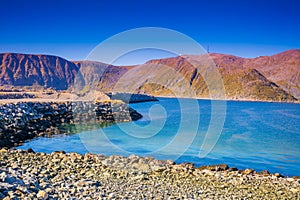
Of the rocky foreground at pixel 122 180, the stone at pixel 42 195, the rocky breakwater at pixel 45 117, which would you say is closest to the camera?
the stone at pixel 42 195

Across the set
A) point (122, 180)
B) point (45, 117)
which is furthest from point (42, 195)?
point (45, 117)

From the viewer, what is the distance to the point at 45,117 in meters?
31.2

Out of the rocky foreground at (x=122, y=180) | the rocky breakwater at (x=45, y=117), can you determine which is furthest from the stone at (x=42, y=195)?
the rocky breakwater at (x=45, y=117)

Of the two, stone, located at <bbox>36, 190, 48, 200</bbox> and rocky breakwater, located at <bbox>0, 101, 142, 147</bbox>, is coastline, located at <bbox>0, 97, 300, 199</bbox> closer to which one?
stone, located at <bbox>36, 190, 48, 200</bbox>

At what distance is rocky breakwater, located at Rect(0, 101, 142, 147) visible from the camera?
23.1 metres

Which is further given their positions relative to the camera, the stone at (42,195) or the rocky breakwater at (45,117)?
the rocky breakwater at (45,117)

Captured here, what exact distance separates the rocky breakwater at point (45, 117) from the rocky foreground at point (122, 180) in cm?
915

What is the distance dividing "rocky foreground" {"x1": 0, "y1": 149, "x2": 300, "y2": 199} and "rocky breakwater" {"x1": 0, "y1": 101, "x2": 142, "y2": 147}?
915 cm

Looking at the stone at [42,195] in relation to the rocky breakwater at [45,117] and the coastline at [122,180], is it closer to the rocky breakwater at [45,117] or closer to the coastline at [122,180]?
the coastline at [122,180]

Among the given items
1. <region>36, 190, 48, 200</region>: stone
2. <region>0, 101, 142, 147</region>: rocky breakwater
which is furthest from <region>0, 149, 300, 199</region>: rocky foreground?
<region>0, 101, 142, 147</region>: rocky breakwater

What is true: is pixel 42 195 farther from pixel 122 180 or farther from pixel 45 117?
pixel 45 117

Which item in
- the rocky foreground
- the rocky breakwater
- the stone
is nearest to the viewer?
the stone

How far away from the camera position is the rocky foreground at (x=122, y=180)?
28.2ft

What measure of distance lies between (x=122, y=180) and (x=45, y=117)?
884 inches
